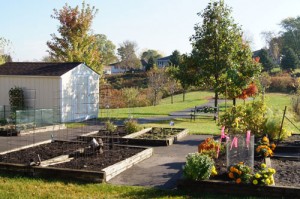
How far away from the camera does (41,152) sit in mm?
11109

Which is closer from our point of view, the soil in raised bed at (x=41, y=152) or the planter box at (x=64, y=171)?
the planter box at (x=64, y=171)

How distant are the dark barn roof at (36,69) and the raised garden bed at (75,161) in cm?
994

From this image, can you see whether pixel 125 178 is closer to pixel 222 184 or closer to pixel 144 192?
pixel 144 192

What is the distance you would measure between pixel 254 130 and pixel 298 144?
154 cm

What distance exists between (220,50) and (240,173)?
17.0 m

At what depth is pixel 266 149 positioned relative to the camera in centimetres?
1044

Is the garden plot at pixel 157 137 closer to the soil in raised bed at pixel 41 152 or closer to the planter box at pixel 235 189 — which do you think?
the soil in raised bed at pixel 41 152

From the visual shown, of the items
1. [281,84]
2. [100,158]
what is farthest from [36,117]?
[281,84]

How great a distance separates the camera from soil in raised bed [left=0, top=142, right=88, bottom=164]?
10.1m

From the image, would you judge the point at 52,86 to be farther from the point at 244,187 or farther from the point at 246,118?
the point at 244,187

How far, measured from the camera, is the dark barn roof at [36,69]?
21469 millimetres

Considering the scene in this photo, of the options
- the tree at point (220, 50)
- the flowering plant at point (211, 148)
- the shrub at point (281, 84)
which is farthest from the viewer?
the shrub at point (281, 84)

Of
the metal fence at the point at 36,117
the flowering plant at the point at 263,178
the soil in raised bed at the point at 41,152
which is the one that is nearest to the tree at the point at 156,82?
the metal fence at the point at 36,117

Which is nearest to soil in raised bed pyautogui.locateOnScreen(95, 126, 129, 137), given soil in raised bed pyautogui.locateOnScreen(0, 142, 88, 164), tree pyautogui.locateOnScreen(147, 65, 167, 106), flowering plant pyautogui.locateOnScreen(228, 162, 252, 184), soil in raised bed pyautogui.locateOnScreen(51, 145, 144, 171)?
soil in raised bed pyautogui.locateOnScreen(0, 142, 88, 164)
